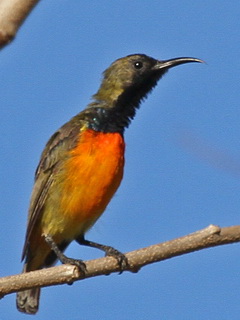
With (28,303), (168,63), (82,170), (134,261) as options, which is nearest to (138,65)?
(168,63)

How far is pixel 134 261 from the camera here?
12.3 feet

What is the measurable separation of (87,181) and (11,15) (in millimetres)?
4180

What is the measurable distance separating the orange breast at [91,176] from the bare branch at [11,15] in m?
4.15

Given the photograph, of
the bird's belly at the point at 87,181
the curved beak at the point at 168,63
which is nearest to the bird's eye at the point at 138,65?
the curved beak at the point at 168,63

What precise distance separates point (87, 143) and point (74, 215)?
0.68 metres

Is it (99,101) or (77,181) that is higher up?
(99,101)

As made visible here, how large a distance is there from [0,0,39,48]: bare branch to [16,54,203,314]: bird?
393 centimetres

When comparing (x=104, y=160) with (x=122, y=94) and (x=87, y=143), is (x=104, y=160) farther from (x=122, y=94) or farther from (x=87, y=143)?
(x=122, y=94)

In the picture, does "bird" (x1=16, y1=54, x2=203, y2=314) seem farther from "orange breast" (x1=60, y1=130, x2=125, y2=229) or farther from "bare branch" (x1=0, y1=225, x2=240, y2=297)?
"bare branch" (x1=0, y1=225, x2=240, y2=297)

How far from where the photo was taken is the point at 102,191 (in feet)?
18.6

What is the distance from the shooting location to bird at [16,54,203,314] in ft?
18.7

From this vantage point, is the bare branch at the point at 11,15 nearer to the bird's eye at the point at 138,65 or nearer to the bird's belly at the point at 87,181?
the bird's belly at the point at 87,181

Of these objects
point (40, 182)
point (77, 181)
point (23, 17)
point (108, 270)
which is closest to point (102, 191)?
point (77, 181)

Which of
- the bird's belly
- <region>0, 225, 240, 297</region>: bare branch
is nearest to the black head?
the bird's belly
